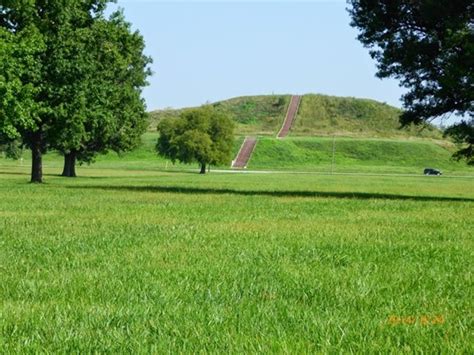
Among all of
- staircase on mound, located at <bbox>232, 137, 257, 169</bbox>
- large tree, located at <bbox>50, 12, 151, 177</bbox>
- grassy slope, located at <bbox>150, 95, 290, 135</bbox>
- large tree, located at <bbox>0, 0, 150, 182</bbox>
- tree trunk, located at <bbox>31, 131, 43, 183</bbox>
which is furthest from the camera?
grassy slope, located at <bbox>150, 95, 290, 135</bbox>

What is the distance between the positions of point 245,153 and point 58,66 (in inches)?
3721

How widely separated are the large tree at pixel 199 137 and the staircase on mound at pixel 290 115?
202 ft

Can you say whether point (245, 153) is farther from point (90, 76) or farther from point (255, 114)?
point (90, 76)

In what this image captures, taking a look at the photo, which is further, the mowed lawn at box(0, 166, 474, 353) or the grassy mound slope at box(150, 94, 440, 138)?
the grassy mound slope at box(150, 94, 440, 138)

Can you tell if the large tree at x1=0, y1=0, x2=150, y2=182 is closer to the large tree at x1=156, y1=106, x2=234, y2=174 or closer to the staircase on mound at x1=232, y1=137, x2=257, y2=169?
the large tree at x1=156, y1=106, x2=234, y2=174

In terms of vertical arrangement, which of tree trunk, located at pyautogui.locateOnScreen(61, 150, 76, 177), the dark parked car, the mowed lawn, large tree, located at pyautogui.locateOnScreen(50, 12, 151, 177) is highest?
large tree, located at pyautogui.locateOnScreen(50, 12, 151, 177)

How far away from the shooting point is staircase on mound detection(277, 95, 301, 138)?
16300cm

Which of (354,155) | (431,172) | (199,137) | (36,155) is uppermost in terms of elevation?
(199,137)

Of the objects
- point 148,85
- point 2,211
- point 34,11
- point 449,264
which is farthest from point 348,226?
point 148,85

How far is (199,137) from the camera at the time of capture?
296 feet

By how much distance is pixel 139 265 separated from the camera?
10117 millimetres

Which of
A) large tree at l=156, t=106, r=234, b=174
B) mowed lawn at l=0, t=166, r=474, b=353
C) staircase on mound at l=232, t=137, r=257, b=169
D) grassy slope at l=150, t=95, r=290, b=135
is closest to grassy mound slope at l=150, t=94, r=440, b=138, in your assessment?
grassy slope at l=150, t=95, r=290, b=135

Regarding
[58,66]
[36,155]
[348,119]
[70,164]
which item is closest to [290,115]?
[348,119]

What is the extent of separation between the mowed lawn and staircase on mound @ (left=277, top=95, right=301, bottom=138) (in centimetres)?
14235
